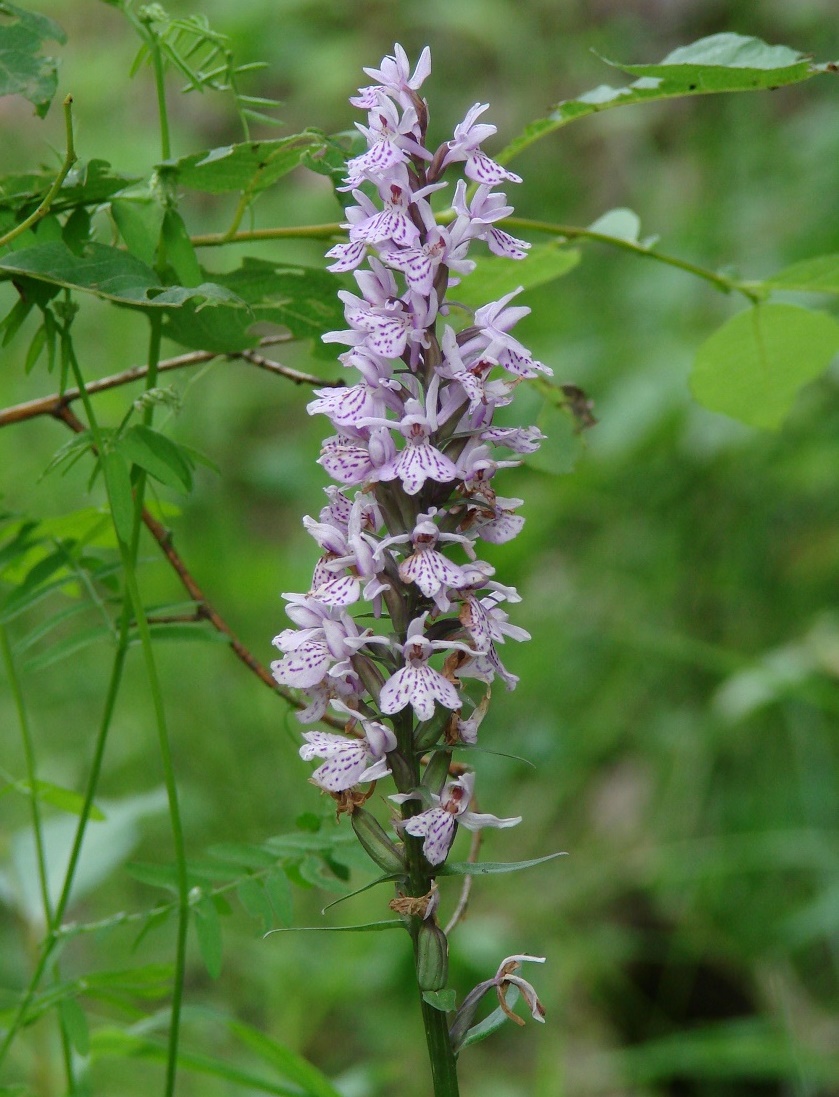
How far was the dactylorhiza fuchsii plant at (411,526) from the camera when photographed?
34.7 inches

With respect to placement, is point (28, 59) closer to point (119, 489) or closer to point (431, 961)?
point (119, 489)

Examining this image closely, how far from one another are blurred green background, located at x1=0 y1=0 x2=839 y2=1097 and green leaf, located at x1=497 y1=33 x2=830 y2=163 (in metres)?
1.73

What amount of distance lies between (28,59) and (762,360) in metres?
0.93

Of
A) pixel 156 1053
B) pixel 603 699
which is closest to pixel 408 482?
pixel 156 1053

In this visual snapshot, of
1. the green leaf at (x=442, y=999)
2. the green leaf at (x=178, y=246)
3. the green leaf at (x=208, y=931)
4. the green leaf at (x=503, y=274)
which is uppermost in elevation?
the green leaf at (x=503, y=274)

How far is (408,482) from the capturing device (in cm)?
87

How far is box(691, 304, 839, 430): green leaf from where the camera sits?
1.39 m

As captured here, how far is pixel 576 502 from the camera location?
12.5 ft

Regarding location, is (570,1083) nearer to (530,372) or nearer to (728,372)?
(728,372)

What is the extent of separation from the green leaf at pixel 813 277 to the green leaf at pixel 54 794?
1048mm

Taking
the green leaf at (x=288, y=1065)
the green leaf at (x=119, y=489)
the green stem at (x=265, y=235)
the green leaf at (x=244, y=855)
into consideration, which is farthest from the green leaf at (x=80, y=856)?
the green stem at (x=265, y=235)

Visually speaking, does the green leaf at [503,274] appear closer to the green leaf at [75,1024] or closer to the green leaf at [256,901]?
the green leaf at [256,901]

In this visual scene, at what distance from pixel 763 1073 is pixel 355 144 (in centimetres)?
246

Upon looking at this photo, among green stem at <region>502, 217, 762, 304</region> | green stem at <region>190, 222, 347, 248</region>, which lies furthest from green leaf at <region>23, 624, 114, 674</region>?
green stem at <region>502, 217, 762, 304</region>
